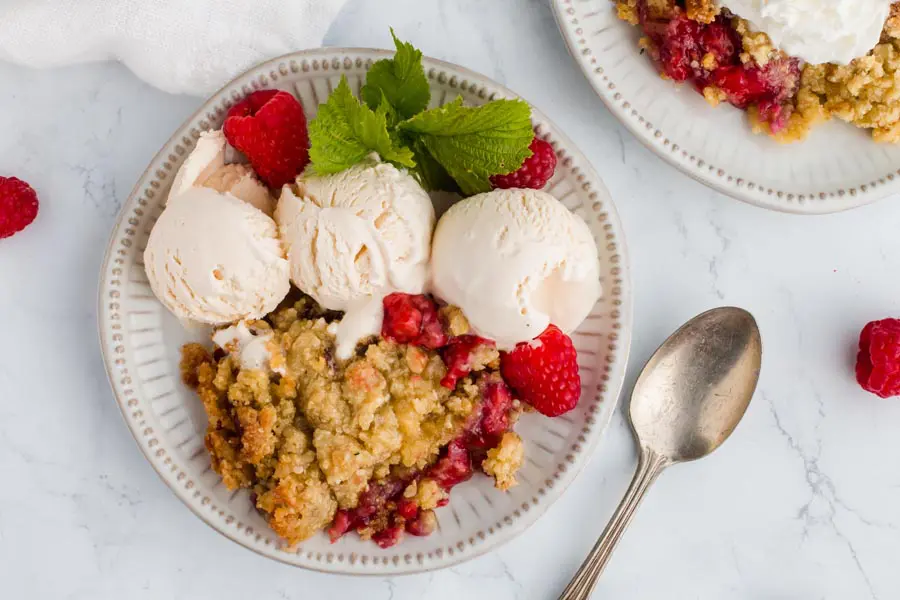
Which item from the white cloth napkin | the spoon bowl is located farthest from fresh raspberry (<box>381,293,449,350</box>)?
the white cloth napkin

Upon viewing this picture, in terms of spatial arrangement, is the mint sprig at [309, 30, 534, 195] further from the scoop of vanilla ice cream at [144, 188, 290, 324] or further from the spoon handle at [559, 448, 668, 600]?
the spoon handle at [559, 448, 668, 600]

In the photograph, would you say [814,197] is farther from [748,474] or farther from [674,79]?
[748,474]

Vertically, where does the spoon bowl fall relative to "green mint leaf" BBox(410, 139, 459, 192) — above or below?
below

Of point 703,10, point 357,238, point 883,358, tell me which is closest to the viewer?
point 357,238

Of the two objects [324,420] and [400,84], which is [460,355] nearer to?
[324,420]

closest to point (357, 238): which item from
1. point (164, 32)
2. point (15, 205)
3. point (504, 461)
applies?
point (504, 461)

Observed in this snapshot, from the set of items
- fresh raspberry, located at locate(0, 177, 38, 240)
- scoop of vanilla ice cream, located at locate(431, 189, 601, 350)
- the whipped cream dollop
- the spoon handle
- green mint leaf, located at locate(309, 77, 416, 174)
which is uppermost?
the whipped cream dollop

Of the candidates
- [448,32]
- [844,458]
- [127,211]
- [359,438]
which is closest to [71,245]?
[127,211]
